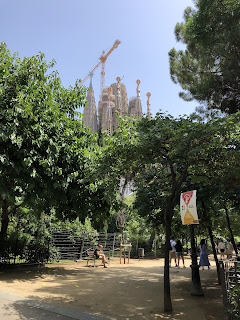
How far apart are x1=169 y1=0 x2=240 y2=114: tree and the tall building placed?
215 ft

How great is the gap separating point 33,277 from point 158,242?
64.7ft

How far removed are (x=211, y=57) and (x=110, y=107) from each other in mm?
78096

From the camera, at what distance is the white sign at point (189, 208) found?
6.32 meters

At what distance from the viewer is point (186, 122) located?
19.1 ft

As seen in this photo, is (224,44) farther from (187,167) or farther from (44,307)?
(44,307)

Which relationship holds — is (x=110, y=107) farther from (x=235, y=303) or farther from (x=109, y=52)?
(x=235, y=303)

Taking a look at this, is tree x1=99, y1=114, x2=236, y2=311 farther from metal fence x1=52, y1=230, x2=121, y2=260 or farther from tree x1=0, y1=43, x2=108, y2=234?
metal fence x1=52, y1=230, x2=121, y2=260

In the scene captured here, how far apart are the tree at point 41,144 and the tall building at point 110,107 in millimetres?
67776

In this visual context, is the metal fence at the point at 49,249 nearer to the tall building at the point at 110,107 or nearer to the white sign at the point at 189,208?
the white sign at the point at 189,208

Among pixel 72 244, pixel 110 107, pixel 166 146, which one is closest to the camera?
pixel 166 146

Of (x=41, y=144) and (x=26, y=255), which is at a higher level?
(x=41, y=144)

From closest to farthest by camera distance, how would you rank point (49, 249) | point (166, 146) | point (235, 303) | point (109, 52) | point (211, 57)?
1. point (235, 303)
2. point (166, 146)
3. point (211, 57)
4. point (49, 249)
5. point (109, 52)

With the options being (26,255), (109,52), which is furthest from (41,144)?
(109,52)

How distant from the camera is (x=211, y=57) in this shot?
998 cm
